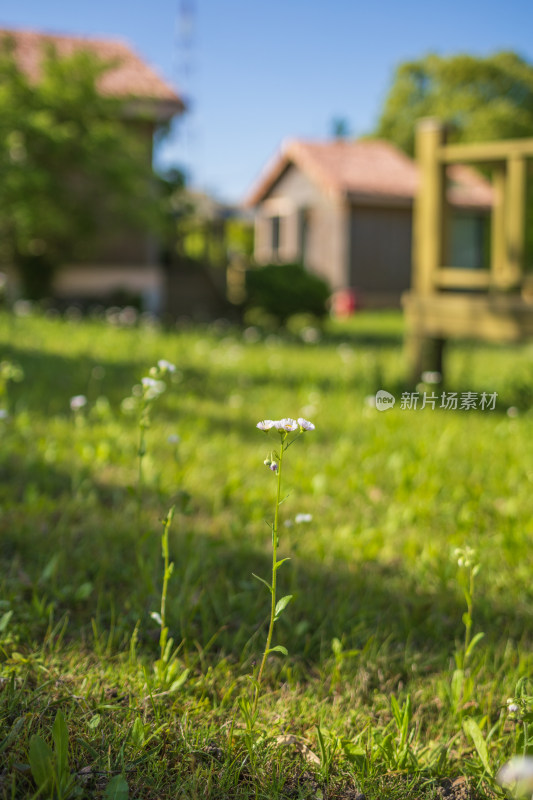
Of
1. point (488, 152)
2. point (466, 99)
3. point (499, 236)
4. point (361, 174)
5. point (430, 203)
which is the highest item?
point (466, 99)

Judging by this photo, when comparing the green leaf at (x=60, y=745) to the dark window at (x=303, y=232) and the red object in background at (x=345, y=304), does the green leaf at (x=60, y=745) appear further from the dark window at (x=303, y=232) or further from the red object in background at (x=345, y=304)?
the dark window at (x=303, y=232)

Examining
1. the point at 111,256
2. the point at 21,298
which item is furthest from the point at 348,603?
the point at 111,256

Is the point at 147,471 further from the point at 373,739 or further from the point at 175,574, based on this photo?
the point at 373,739

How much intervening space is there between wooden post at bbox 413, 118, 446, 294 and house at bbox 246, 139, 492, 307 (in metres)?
13.3

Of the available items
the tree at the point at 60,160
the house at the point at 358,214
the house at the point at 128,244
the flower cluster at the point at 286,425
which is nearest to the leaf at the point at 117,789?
the flower cluster at the point at 286,425

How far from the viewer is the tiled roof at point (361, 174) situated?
19906 millimetres

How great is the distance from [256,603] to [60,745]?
1.00 meters

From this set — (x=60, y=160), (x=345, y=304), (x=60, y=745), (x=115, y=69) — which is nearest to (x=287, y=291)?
(x=60, y=160)

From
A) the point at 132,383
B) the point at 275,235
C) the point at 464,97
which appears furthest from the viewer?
the point at 275,235

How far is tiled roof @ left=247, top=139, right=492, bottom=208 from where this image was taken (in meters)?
19.9

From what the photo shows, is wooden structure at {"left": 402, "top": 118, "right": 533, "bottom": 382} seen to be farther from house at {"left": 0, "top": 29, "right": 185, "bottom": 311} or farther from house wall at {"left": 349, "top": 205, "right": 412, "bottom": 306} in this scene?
house wall at {"left": 349, "top": 205, "right": 412, "bottom": 306}

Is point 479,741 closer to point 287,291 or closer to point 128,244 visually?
point 287,291

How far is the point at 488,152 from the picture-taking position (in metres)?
5.59

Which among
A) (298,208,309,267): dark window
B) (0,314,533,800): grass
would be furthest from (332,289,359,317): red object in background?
(0,314,533,800): grass
